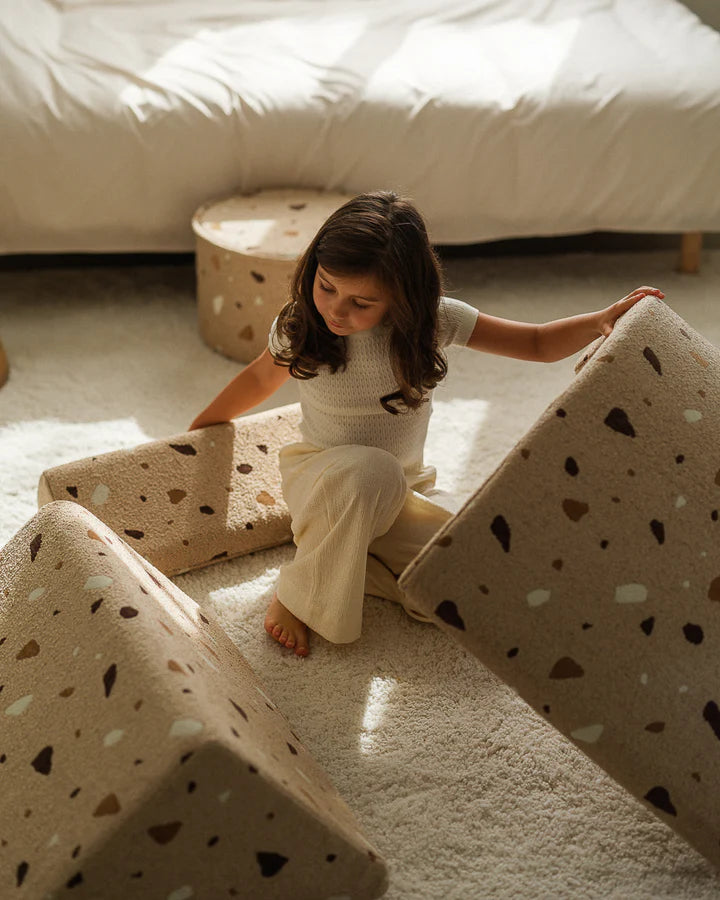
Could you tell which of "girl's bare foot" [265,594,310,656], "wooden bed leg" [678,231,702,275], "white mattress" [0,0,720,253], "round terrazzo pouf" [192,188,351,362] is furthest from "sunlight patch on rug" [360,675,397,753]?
"wooden bed leg" [678,231,702,275]

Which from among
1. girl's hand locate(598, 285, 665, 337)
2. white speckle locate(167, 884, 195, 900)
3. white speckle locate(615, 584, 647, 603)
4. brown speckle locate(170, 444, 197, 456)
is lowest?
brown speckle locate(170, 444, 197, 456)

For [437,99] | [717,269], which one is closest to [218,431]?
[437,99]

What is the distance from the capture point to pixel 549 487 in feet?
3.11

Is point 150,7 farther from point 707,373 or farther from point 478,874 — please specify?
point 478,874

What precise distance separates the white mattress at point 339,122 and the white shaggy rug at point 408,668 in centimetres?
20

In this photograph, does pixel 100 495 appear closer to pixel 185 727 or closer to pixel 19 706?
pixel 19 706

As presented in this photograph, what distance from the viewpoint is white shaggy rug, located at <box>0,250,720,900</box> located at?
42.6 inches

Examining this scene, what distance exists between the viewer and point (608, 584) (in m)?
0.95

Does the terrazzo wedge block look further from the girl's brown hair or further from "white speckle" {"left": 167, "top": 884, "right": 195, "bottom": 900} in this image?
"white speckle" {"left": 167, "top": 884, "right": 195, "bottom": 900}

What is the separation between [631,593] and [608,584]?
3 cm

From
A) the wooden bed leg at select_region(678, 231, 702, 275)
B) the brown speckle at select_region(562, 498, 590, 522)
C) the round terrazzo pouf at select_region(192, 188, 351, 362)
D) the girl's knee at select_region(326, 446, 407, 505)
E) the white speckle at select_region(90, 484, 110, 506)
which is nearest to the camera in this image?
the brown speckle at select_region(562, 498, 590, 522)

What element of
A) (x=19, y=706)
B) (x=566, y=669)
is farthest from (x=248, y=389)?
(x=566, y=669)

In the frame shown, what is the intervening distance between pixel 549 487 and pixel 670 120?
61.1 inches

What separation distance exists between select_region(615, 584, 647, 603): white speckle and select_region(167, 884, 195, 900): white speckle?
49 centimetres
